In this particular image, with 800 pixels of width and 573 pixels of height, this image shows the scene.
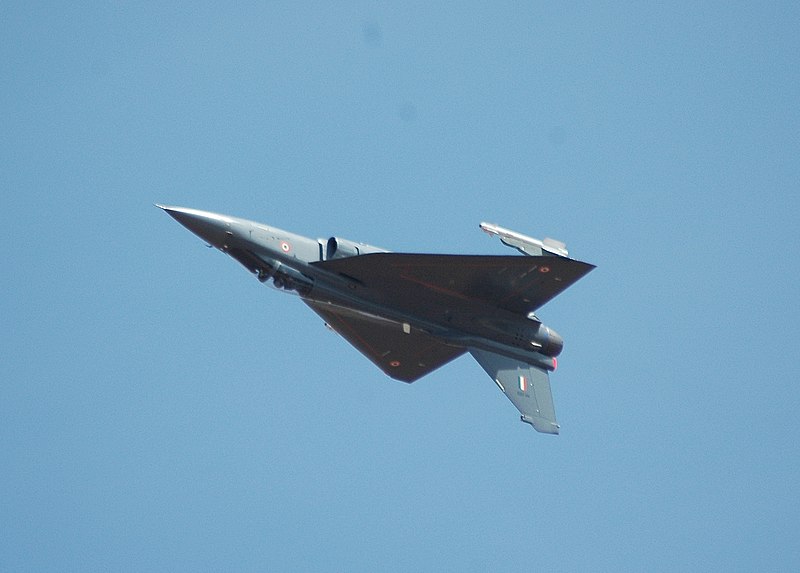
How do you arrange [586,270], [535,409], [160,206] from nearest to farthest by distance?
[160,206] → [586,270] → [535,409]

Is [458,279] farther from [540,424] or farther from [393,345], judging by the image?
[540,424]

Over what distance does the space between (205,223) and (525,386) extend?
34.4ft

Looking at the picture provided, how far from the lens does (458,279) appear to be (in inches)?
1363

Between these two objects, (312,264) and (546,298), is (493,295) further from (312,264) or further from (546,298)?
(312,264)

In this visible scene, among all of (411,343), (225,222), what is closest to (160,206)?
(225,222)

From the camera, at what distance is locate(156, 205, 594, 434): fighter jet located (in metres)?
33.6

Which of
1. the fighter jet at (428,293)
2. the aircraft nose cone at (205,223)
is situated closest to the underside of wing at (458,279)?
the fighter jet at (428,293)

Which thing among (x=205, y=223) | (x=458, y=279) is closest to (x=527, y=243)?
(x=458, y=279)

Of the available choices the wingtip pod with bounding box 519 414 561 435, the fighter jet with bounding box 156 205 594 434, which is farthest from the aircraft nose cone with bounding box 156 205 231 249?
the wingtip pod with bounding box 519 414 561 435

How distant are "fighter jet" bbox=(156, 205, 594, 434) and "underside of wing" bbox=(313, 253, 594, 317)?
27 mm

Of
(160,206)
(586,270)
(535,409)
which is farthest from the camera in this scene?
(535,409)

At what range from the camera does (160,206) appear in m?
32.3

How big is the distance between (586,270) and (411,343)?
5.96 m

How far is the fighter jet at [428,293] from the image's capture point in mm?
33562
